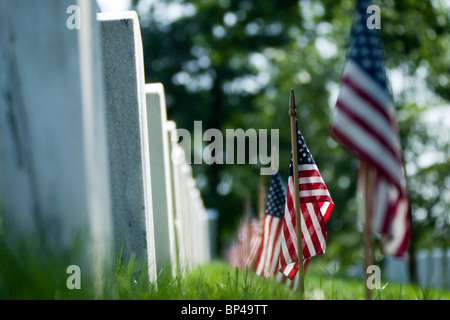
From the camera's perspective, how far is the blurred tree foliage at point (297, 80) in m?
14.8

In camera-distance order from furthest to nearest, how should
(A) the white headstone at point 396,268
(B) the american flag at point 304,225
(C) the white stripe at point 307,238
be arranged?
1. (A) the white headstone at point 396,268
2. (C) the white stripe at point 307,238
3. (B) the american flag at point 304,225

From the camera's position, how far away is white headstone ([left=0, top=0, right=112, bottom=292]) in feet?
11.6

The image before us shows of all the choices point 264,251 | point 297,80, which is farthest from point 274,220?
point 297,80

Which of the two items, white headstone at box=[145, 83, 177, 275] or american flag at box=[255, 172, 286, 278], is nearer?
american flag at box=[255, 172, 286, 278]

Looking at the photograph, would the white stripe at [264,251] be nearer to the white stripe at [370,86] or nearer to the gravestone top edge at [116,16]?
the gravestone top edge at [116,16]

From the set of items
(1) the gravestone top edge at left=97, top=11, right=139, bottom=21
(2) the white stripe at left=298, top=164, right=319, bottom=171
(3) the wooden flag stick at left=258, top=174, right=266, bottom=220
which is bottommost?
(3) the wooden flag stick at left=258, top=174, right=266, bottom=220

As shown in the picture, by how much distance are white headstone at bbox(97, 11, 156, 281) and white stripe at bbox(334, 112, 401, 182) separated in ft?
6.71

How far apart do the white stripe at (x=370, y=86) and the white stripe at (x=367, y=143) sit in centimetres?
22

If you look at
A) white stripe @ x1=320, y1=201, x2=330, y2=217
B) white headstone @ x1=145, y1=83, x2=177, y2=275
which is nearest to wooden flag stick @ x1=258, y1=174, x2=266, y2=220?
white headstone @ x1=145, y1=83, x2=177, y2=275

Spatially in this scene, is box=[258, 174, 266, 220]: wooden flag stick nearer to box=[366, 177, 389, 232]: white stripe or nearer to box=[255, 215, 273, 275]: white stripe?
box=[255, 215, 273, 275]: white stripe

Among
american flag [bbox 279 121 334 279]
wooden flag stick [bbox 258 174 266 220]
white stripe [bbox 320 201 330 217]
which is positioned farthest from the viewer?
wooden flag stick [bbox 258 174 266 220]

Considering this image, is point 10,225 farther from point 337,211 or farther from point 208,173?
point 208,173

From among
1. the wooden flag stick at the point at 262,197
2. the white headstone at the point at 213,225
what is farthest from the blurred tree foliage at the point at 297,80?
the wooden flag stick at the point at 262,197

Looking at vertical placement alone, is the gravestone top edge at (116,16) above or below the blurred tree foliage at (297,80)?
above
